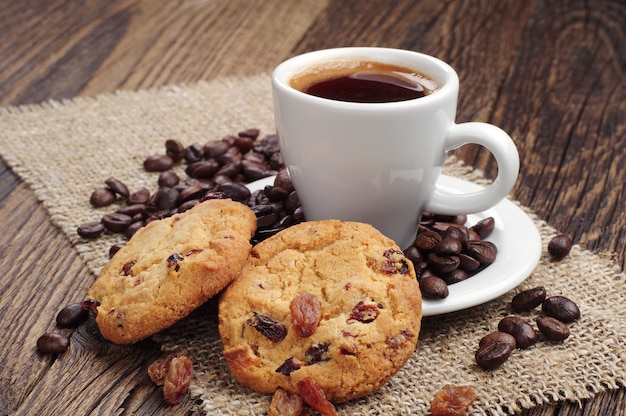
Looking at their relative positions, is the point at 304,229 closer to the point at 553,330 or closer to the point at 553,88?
the point at 553,330

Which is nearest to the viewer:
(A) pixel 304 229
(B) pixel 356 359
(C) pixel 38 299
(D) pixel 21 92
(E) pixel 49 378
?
(B) pixel 356 359

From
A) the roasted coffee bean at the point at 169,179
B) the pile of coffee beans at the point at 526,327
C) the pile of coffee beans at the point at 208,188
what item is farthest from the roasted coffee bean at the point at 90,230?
the pile of coffee beans at the point at 526,327

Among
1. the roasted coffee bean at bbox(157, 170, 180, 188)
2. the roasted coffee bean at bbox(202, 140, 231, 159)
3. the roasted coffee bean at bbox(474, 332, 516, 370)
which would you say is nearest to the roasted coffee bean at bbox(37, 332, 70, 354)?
the roasted coffee bean at bbox(157, 170, 180, 188)

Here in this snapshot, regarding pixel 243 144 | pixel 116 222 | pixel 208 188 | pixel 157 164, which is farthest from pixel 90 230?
pixel 243 144

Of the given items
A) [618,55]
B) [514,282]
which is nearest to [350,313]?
[514,282]

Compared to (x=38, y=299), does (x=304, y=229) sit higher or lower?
higher

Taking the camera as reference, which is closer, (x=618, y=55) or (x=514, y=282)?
(x=514, y=282)

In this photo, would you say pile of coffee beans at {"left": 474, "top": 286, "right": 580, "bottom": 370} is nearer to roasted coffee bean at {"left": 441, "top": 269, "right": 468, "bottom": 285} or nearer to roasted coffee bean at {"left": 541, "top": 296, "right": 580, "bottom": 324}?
roasted coffee bean at {"left": 541, "top": 296, "right": 580, "bottom": 324}
